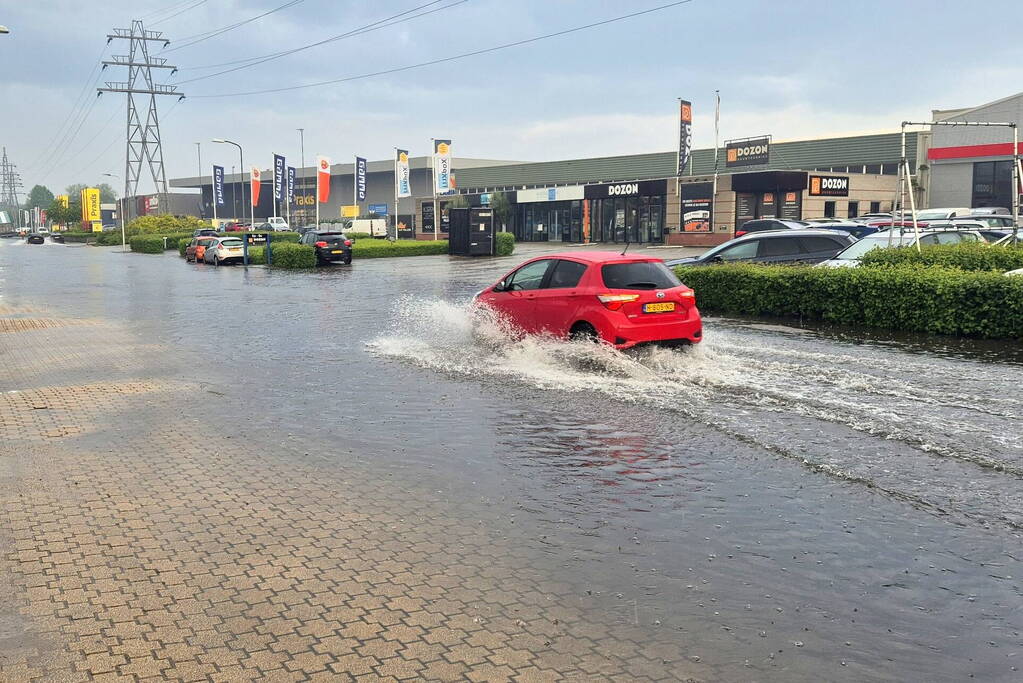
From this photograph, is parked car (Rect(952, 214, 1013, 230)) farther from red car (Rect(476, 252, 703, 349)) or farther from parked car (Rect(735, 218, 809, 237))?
red car (Rect(476, 252, 703, 349))

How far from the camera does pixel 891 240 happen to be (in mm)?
20469

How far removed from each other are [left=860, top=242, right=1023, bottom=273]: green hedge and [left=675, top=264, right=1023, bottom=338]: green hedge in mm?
1360

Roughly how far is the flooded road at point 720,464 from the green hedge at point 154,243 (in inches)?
2071

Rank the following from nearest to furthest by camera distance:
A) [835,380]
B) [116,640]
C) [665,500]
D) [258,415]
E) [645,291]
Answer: [116,640], [665,500], [258,415], [835,380], [645,291]

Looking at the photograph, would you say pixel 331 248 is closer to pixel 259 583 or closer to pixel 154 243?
pixel 154 243

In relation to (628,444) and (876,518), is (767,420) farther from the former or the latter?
(876,518)

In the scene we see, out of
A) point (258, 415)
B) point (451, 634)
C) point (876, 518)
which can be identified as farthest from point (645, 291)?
point (451, 634)

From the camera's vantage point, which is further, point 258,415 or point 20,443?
point 258,415

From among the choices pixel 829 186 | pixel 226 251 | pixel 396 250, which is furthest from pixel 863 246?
pixel 829 186

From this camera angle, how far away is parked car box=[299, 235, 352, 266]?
40156 millimetres

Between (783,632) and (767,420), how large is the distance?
4647 millimetres

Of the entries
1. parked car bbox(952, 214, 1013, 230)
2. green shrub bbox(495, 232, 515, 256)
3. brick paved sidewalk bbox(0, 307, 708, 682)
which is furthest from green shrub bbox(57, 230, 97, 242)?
brick paved sidewalk bbox(0, 307, 708, 682)

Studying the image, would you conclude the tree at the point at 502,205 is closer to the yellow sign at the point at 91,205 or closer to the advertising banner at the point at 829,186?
the advertising banner at the point at 829,186

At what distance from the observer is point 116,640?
4355 mm
